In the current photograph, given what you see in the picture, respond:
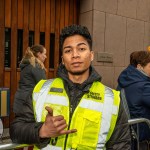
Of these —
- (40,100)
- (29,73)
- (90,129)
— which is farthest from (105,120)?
(29,73)

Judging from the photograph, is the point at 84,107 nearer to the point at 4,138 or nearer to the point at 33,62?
the point at 33,62

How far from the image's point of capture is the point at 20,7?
617 cm

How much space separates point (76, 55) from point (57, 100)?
1.16ft

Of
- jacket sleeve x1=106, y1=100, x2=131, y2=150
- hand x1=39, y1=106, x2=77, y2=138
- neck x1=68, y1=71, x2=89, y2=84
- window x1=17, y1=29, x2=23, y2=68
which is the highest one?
window x1=17, y1=29, x2=23, y2=68

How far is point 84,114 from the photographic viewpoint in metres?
1.96

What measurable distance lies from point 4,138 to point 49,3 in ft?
10.6

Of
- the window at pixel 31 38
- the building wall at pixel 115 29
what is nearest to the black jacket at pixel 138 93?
the window at pixel 31 38

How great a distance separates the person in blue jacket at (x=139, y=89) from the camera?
10.3ft

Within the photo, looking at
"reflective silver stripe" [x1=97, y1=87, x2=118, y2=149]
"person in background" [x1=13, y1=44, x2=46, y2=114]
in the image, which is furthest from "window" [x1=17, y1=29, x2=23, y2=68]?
"reflective silver stripe" [x1=97, y1=87, x2=118, y2=149]

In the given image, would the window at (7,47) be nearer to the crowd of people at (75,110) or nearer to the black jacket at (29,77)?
the black jacket at (29,77)

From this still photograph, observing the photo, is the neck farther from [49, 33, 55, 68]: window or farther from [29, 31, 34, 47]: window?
[49, 33, 55, 68]: window

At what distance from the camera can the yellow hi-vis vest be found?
6.33ft

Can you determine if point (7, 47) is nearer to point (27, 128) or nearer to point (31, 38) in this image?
point (31, 38)

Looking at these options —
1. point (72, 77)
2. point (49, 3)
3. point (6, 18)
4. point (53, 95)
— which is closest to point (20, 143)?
point (53, 95)
